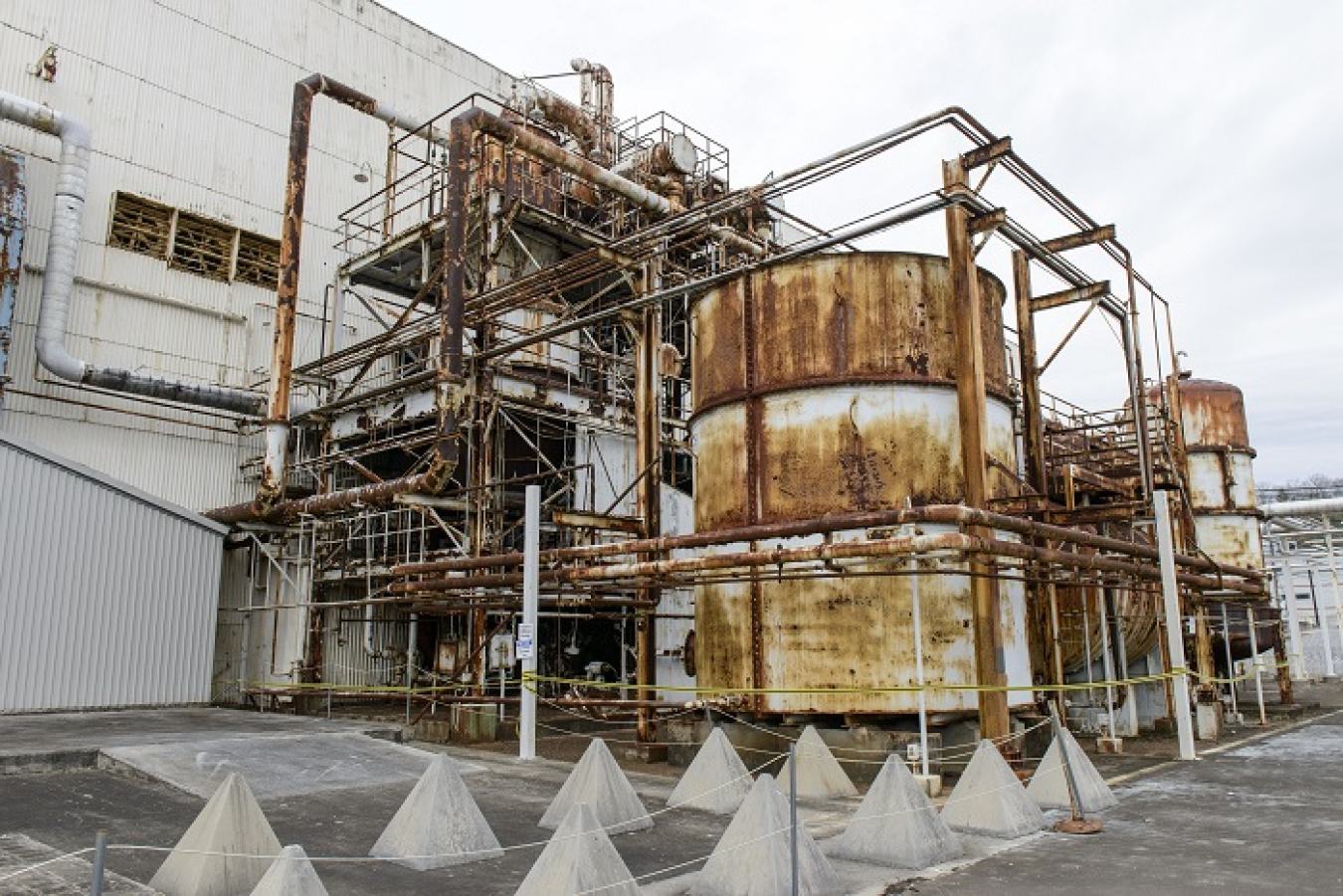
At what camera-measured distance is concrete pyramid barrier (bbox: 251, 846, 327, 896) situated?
521 cm

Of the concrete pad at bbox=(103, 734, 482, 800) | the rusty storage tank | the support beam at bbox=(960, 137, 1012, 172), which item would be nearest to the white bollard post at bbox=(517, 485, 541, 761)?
the concrete pad at bbox=(103, 734, 482, 800)

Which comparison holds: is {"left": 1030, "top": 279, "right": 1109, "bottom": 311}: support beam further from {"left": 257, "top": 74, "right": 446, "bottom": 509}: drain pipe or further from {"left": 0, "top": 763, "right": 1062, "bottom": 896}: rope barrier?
{"left": 257, "top": 74, "right": 446, "bottom": 509}: drain pipe

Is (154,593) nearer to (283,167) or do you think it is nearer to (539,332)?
(539,332)

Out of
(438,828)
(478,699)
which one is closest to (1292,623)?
(478,699)

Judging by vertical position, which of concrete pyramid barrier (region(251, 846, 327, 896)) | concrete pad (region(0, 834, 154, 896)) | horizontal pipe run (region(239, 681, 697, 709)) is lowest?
concrete pad (region(0, 834, 154, 896))

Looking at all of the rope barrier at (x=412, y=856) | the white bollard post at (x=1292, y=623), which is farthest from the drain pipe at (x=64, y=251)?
the white bollard post at (x=1292, y=623)

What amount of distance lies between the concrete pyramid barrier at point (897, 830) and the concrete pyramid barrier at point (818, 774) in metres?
2.44

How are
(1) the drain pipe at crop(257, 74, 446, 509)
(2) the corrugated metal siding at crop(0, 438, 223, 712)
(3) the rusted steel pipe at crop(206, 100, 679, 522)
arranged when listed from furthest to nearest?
(1) the drain pipe at crop(257, 74, 446, 509) < (2) the corrugated metal siding at crop(0, 438, 223, 712) < (3) the rusted steel pipe at crop(206, 100, 679, 522)

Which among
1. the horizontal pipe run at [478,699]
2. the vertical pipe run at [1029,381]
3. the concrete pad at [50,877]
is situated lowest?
the concrete pad at [50,877]

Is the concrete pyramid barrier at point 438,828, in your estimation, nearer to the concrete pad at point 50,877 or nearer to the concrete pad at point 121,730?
the concrete pad at point 50,877

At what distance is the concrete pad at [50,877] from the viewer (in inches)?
249

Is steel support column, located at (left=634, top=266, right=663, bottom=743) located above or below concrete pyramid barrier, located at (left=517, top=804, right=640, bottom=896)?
above

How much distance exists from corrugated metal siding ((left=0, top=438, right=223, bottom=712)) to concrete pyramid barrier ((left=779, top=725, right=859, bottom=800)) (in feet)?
50.4

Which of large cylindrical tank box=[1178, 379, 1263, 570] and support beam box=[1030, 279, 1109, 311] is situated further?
large cylindrical tank box=[1178, 379, 1263, 570]
